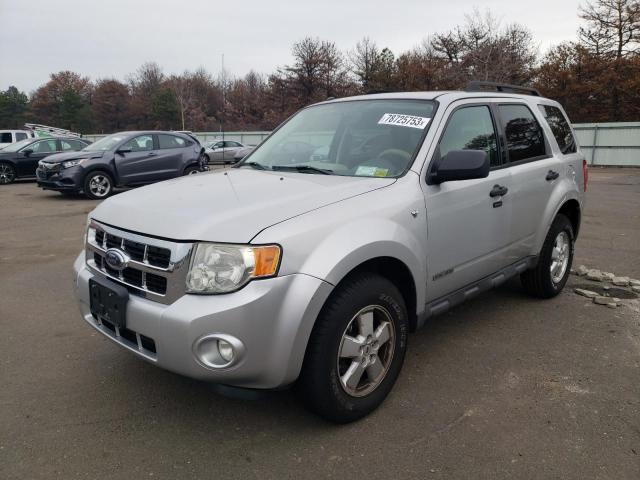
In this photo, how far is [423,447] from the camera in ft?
8.40

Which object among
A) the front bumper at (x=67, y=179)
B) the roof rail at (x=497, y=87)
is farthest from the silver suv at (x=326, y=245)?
the front bumper at (x=67, y=179)

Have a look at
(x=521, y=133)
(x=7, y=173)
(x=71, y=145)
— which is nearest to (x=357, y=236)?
(x=521, y=133)

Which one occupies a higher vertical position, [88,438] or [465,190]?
[465,190]

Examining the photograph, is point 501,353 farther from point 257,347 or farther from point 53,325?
point 53,325

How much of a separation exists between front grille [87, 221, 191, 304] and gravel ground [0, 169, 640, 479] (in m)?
0.55

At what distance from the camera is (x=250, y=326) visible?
2.26 m

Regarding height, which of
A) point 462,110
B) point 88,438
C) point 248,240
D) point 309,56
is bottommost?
point 88,438

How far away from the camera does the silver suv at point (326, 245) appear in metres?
2.31

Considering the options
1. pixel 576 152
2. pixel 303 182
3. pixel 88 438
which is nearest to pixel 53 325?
pixel 88 438

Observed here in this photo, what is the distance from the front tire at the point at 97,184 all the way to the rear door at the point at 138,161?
1.04 feet

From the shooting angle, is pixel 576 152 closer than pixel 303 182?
No

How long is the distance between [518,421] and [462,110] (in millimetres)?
2049

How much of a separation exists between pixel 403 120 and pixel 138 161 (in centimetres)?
1069

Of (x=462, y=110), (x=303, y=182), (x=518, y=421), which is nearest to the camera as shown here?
(x=518, y=421)
